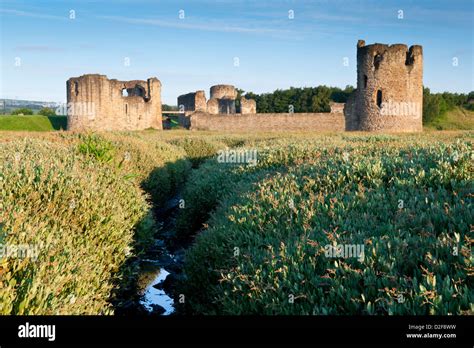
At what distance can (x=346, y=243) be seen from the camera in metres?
4.81

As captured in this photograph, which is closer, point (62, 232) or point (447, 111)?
point (62, 232)

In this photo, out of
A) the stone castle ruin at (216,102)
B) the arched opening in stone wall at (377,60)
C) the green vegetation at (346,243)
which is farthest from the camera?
the stone castle ruin at (216,102)

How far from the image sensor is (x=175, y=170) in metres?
15.7

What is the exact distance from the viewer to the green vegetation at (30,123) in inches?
1924

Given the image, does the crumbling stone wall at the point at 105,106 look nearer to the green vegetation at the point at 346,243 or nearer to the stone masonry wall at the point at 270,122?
the stone masonry wall at the point at 270,122

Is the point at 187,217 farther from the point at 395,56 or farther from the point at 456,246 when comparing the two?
the point at 395,56

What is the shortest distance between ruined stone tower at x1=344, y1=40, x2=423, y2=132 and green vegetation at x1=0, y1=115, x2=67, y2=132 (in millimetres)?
31572

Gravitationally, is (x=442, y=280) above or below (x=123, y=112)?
below

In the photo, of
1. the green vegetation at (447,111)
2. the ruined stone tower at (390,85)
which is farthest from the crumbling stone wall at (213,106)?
the green vegetation at (447,111)

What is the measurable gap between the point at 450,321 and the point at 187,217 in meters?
7.84

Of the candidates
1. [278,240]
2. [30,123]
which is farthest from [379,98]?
[30,123]

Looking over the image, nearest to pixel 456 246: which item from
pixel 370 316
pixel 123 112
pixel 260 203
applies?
pixel 370 316

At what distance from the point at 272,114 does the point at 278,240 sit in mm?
39060

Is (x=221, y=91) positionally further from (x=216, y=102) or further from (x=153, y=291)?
(x=153, y=291)
